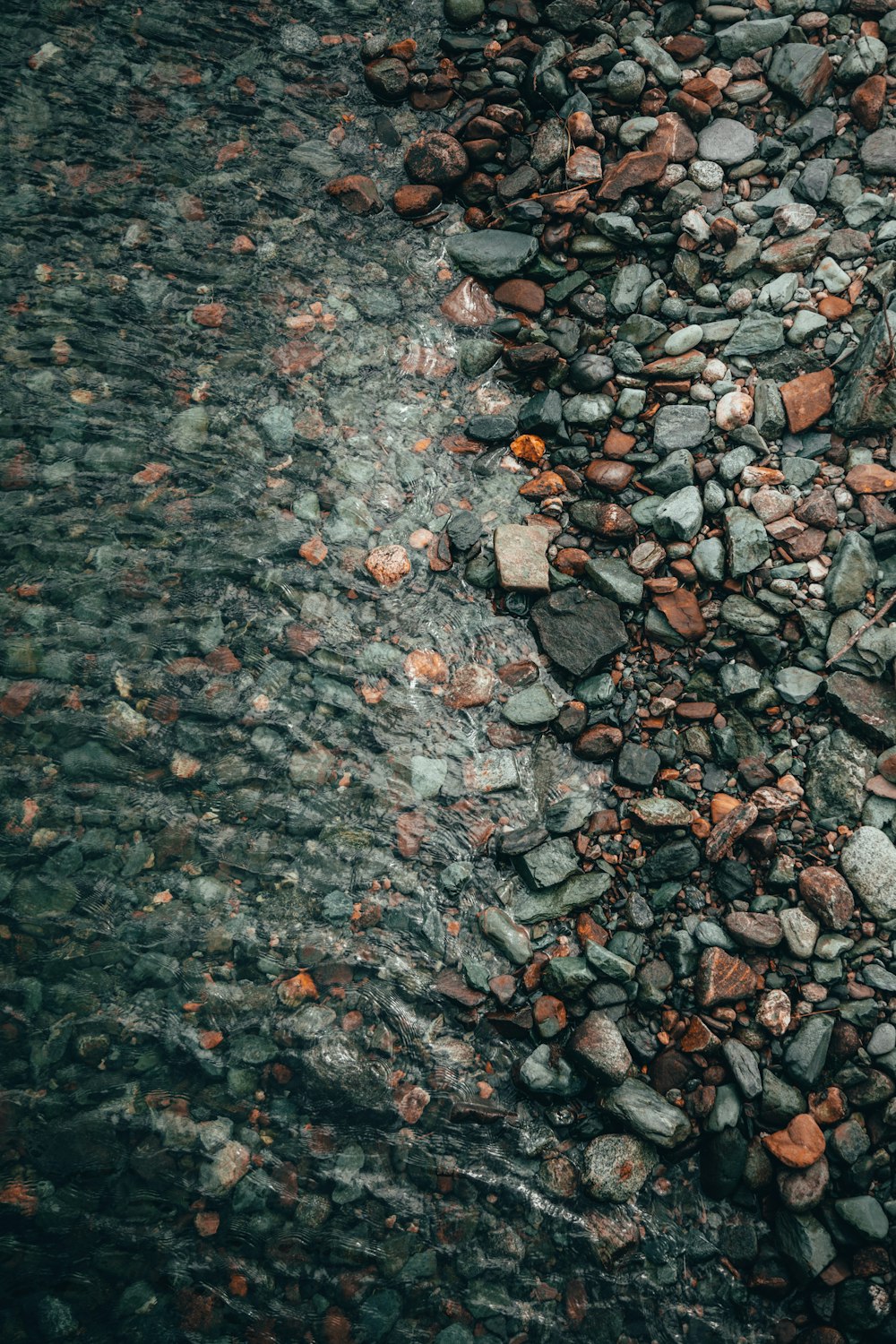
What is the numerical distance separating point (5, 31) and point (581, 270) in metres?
2.49

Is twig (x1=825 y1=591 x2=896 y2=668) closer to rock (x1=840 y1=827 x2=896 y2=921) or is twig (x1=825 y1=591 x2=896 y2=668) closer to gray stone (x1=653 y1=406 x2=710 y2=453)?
rock (x1=840 y1=827 x2=896 y2=921)

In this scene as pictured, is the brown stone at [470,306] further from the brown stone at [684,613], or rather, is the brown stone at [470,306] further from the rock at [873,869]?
the rock at [873,869]

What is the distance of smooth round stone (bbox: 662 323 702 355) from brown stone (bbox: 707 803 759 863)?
152 centimetres

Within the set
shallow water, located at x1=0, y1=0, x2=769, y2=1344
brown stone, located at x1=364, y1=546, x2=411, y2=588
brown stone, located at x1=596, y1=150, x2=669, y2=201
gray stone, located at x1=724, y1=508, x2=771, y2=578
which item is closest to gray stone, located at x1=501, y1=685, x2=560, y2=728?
shallow water, located at x1=0, y1=0, x2=769, y2=1344

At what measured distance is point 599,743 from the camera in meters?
2.52

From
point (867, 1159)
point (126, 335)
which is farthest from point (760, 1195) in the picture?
point (126, 335)

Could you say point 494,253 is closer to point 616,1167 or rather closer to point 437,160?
point 437,160

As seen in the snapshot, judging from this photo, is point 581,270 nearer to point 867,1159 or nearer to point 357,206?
point 357,206

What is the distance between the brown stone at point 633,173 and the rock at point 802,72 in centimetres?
48

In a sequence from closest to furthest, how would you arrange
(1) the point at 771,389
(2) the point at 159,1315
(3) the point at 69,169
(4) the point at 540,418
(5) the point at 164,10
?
(2) the point at 159,1315, (1) the point at 771,389, (4) the point at 540,418, (3) the point at 69,169, (5) the point at 164,10

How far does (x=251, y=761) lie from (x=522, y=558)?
3.60ft

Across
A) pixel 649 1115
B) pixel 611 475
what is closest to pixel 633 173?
pixel 611 475

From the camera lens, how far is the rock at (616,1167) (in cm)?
219

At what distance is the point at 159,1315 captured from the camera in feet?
6.77
